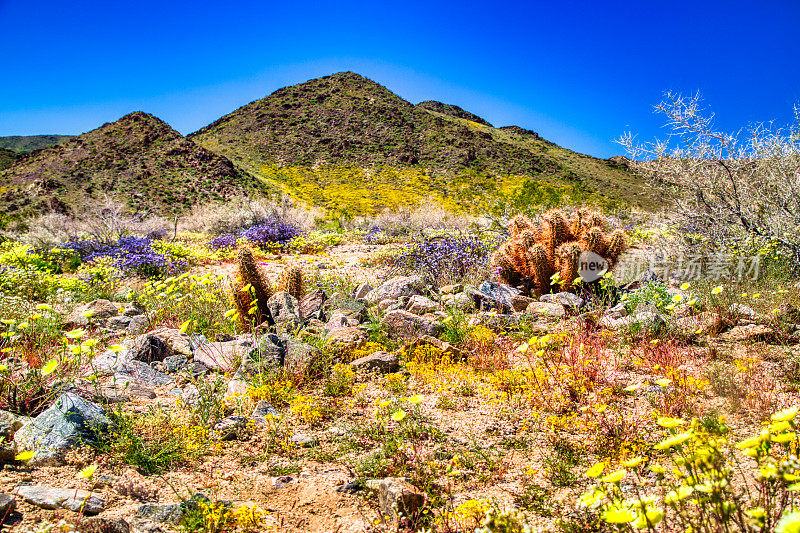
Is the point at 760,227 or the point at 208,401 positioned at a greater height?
the point at 760,227

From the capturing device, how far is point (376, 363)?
138 inches

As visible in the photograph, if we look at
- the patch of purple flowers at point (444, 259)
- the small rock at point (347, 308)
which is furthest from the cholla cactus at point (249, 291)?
the patch of purple flowers at point (444, 259)

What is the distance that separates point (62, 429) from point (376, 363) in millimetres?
2019

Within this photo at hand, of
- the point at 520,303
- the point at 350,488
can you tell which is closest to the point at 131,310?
the point at 350,488

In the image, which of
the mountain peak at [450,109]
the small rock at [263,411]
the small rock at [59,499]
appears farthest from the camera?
the mountain peak at [450,109]

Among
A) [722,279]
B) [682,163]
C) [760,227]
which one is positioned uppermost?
[682,163]

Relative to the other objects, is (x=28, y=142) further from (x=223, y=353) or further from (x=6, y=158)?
(x=223, y=353)

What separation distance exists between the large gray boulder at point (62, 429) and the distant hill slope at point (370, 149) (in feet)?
113

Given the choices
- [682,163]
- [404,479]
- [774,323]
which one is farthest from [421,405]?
[682,163]

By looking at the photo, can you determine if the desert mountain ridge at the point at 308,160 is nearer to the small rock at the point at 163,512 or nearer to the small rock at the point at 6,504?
the small rock at the point at 163,512

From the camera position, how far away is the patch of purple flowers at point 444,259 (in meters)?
6.44

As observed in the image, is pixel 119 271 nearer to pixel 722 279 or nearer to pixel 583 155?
pixel 722 279

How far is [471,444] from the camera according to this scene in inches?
98.2

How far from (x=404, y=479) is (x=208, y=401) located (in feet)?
4.60
